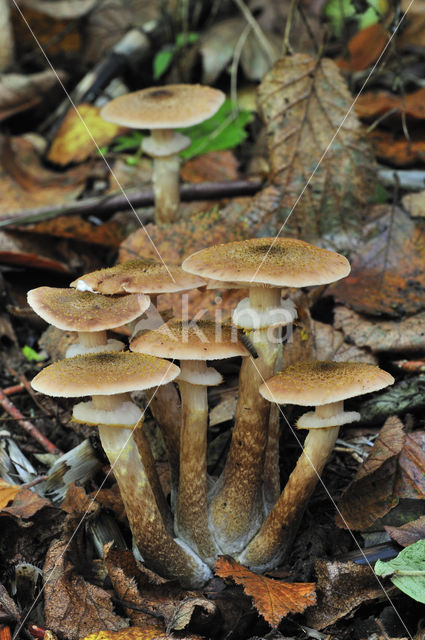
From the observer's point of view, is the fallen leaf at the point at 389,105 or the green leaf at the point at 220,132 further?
the green leaf at the point at 220,132

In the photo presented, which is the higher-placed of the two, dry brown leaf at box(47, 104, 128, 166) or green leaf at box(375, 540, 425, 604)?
dry brown leaf at box(47, 104, 128, 166)

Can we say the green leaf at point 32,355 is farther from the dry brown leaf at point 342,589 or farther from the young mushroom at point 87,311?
the dry brown leaf at point 342,589

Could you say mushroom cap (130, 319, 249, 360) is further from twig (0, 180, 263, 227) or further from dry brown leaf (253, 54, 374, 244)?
twig (0, 180, 263, 227)

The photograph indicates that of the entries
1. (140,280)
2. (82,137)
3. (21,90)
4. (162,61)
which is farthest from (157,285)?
(21,90)

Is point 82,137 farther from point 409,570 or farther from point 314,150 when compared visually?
point 409,570

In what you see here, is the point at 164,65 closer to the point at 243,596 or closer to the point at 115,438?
the point at 115,438

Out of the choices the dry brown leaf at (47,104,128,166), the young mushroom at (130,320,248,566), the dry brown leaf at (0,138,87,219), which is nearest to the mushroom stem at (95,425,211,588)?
the young mushroom at (130,320,248,566)

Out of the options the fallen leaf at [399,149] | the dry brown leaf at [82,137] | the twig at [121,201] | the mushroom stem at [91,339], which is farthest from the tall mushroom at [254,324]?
the dry brown leaf at [82,137]
